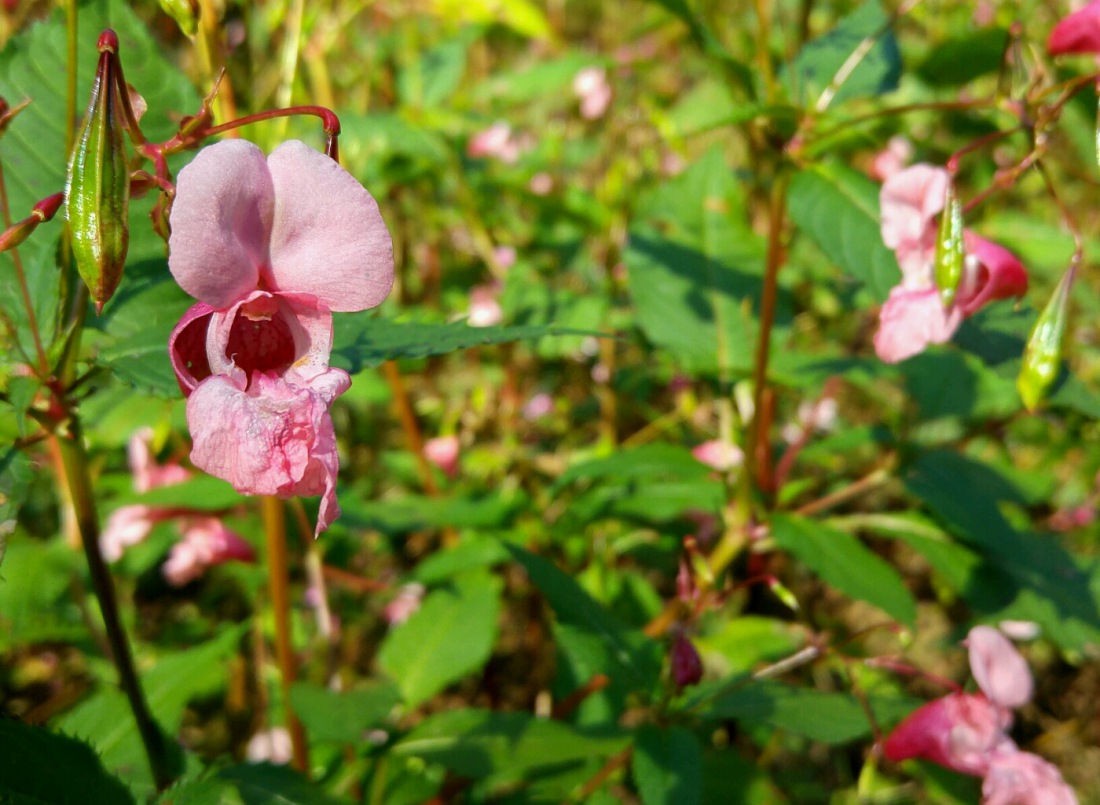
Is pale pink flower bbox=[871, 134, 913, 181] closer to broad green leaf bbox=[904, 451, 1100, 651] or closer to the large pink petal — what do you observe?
broad green leaf bbox=[904, 451, 1100, 651]

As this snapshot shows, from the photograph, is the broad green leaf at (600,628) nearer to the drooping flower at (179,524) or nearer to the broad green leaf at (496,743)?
the broad green leaf at (496,743)

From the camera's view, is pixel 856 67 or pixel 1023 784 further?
pixel 856 67

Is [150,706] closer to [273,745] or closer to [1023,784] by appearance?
[273,745]

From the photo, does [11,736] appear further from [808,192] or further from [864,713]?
[808,192]

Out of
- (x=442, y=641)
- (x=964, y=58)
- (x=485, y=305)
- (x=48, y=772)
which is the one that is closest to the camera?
(x=48, y=772)

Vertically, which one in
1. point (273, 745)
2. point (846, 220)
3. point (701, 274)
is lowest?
point (273, 745)

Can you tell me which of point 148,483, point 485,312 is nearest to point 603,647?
point 148,483

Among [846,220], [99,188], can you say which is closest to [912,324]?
[846,220]
